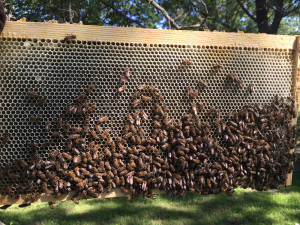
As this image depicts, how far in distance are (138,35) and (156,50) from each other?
0.27 metres

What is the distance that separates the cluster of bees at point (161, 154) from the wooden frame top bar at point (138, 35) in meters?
0.44

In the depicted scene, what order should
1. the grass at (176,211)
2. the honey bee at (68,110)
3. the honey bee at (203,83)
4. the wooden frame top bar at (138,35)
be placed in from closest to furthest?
1. the wooden frame top bar at (138,35)
2. the honey bee at (68,110)
3. the honey bee at (203,83)
4. the grass at (176,211)

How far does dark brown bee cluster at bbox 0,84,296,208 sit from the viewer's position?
9.71 ft

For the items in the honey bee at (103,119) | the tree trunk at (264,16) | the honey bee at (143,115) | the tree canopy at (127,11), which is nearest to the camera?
the honey bee at (103,119)

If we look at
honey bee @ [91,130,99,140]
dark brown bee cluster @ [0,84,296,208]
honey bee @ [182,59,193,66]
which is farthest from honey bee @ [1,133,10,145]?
honey bee @ [182,59,193,66]

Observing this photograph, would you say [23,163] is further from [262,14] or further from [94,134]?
[262,14]

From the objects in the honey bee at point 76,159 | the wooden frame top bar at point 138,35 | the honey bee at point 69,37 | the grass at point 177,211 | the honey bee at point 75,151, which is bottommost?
the grass at point 177,211

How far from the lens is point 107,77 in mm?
3072

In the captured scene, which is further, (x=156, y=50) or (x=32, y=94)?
(x=156, y=50)

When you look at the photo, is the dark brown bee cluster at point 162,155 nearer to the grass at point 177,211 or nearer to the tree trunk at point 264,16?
the grass at point 177,211

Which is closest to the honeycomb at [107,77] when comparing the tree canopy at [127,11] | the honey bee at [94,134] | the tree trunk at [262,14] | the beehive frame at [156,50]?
the beehive frame at [156,50]

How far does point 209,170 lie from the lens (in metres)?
3.32

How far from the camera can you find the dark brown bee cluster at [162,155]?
296 cm

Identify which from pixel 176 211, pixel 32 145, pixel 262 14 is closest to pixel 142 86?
pixel 32 145
